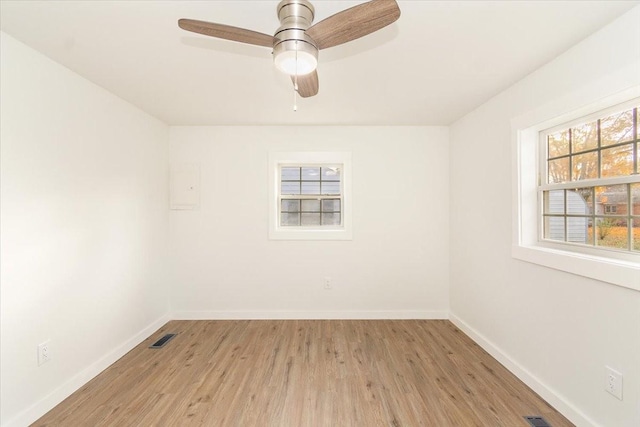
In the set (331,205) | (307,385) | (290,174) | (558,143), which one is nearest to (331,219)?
(331,205)

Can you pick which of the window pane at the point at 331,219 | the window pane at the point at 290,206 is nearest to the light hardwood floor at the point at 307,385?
the window pane at the point at 331,219

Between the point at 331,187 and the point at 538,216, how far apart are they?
2151 millimetres

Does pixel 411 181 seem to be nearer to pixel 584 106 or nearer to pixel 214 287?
pixel 584 106

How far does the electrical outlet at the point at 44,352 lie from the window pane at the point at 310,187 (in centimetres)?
266

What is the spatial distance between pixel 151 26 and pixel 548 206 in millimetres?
2960

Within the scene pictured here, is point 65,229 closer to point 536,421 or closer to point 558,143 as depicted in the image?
point 536,421

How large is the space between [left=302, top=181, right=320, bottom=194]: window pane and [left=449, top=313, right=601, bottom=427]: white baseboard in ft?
7.54

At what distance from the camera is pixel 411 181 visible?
136 inches

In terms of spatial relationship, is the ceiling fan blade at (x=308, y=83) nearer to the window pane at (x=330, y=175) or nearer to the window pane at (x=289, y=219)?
the window pane at (x=330, y=175)

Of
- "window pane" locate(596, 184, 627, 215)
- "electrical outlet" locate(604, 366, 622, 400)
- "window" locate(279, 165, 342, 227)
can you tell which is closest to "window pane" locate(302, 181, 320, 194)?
"window" locate(279, 165, 342, 227)

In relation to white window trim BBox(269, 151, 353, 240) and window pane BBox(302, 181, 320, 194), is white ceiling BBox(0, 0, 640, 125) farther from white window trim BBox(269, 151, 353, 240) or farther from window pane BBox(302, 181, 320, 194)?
window pane BBox(302, 181, 320, 194)

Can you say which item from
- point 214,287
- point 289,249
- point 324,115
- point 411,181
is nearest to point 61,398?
point 214,287

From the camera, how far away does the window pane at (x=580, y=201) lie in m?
1.87

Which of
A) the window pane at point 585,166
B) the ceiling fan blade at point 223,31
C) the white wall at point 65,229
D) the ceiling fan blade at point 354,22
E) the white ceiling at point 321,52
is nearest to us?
the ceiling fan blade at point 354,22
